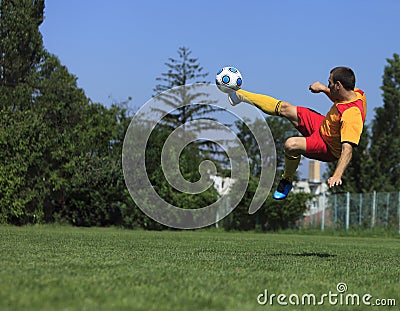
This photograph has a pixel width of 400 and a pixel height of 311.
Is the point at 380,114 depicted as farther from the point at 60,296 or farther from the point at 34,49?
the point at 60,296

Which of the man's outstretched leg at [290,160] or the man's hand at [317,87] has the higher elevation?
the man's hand at [317,87]

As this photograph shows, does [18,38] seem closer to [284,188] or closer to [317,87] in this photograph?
[284,188]

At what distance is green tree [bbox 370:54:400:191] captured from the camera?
38.4 metres

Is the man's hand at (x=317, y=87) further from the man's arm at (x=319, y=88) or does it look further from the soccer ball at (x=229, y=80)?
the soccer ball at (x=229, y=80)

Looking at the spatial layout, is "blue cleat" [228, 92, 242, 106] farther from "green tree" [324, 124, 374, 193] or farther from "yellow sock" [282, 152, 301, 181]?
"green tree" [324, 124, 374, 193]

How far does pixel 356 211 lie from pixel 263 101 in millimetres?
19242

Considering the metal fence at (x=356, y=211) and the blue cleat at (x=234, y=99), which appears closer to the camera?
the blue cleat at (x=234, y=99)

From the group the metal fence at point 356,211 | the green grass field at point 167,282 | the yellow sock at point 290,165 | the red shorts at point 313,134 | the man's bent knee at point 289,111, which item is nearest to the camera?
the green grass field at point 167,282

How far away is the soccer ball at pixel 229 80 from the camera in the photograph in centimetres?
878

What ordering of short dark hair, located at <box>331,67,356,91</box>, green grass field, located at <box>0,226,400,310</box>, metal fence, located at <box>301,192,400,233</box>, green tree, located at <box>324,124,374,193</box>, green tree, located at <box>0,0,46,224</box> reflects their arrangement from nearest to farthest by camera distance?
green grass field, located at <box>0,226,400,310</box> < short dark hair, located at <box>331,67,356,91</box> < green tree, located at <box>0,0,46,224</box> < metal fence, located at <box>301,192,400,233</box> < green tree, located at <box>324,124,374,193</box>

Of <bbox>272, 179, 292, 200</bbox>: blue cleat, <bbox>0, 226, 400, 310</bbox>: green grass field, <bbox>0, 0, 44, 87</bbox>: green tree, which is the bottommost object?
<bbox>0, 226, 400, 310</bbox>: green grass field

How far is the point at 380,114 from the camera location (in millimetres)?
40312

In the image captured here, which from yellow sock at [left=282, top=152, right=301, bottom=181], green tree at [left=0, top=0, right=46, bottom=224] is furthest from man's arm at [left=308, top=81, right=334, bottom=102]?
green tree at [left=0, top=0, right=46, bottom=224]

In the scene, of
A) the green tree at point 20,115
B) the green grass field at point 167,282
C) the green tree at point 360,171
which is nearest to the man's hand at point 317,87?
the green grass field at point 167,282
